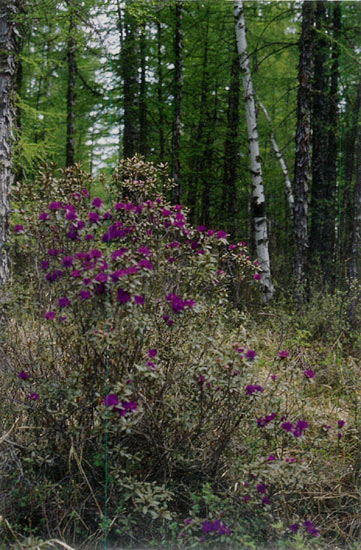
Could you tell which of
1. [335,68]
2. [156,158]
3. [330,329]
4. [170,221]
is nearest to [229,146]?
[156,158]

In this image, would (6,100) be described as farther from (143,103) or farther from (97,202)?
(143,103)

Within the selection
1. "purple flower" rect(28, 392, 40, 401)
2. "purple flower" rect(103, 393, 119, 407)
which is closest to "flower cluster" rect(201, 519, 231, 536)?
"purple flower" rect(103, 393, 119, 407)

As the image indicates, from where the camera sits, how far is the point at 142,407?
259 cm

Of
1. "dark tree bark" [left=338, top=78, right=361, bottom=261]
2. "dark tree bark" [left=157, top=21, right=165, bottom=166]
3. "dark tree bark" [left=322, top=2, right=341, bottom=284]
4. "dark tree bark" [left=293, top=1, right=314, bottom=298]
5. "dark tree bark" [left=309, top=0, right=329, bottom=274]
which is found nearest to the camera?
"dark tree bark" [left=293, top=1, right=314, bottom=298]

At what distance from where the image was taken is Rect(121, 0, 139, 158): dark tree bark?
307 inches

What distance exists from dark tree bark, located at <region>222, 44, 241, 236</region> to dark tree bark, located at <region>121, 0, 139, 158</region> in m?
1.52

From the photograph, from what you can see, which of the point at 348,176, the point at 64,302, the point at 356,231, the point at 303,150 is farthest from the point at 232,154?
the point at 64,302

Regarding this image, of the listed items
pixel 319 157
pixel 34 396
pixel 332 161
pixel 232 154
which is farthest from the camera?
pixel 332 161

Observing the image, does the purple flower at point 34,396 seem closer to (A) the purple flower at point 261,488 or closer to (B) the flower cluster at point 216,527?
(B) the flower cluster at point 216,527

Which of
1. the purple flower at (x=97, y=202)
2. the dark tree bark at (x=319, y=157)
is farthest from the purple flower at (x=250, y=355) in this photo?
the dark tree bark at (x=319, y=157)

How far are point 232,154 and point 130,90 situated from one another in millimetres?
1959

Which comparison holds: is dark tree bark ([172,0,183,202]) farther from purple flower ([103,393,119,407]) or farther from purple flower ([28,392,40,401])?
purple flower ([103,393,119,407])

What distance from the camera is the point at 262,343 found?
5.12 m

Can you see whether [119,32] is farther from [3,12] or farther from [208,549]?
[208,549]
